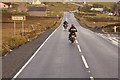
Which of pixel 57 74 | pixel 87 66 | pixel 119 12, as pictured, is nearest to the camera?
pixel 57 74

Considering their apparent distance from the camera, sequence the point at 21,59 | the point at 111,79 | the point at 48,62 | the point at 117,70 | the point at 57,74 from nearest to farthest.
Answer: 1. the point at 111,79
2. the point at 57,74
3. the point at 117,70
4. the point at 48,62
5. the point at 21,59

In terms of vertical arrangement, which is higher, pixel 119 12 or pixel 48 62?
pixel 119 12

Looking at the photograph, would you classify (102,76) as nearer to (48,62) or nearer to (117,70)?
(117,70)

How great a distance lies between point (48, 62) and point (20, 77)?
130 inches

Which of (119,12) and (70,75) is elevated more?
(119,12)

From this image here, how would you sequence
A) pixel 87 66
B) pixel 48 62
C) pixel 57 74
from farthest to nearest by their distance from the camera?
1. pixel 48 62
2. pixel 87 66
3. pixel 57 74

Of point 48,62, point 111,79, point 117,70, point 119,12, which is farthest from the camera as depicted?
point 119,12

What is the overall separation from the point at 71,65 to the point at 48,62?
1.46 meters

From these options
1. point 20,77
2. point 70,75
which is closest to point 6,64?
point 20,77

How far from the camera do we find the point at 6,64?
40.1 ft

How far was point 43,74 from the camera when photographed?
9969 millimetres

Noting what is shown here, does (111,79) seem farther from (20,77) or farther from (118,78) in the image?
(20,77)

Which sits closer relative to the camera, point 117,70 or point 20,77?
point 20,77

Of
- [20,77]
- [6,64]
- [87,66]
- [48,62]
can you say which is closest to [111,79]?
[87,66]
